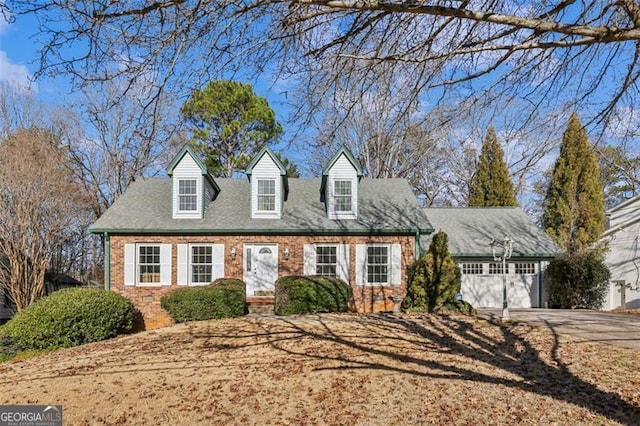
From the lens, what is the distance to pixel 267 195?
15750 millimetres

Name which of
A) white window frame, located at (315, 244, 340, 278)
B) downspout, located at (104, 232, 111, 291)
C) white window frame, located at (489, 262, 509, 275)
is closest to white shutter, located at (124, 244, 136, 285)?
downspout, located at (104, 232, 111, 291)

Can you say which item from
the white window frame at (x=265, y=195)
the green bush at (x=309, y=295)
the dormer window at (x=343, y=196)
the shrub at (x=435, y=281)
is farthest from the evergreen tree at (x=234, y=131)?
the shrub at (x=435, y=281)

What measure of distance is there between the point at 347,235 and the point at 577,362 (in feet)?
27.9

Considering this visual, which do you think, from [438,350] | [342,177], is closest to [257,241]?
[342,177]

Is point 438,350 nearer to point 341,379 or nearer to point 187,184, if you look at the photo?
point 341,379

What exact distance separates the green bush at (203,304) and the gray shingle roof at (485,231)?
879 centimetres

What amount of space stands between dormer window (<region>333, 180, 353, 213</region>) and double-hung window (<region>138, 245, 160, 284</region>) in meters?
6.34

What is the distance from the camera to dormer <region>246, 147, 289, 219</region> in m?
15.6

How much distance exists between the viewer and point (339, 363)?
7719mm

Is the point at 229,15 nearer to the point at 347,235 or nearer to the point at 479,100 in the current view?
the point at 479,100

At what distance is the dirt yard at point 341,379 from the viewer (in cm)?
575

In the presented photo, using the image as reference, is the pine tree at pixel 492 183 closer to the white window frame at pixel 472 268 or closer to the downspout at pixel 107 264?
the white window frame at pixel 472 268

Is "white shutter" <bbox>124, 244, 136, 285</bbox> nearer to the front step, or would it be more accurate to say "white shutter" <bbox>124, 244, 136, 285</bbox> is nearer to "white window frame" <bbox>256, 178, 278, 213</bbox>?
the front step

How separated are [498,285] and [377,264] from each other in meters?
5.61
